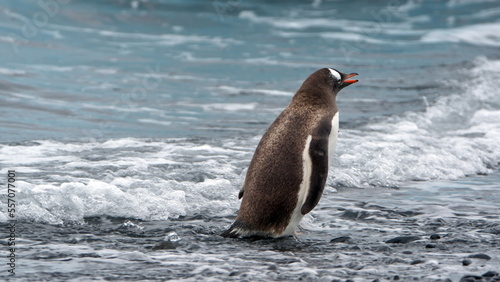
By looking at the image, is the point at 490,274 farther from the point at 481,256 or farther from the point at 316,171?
the point at 316,171

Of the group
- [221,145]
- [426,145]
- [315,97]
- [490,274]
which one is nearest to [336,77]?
[315,97]

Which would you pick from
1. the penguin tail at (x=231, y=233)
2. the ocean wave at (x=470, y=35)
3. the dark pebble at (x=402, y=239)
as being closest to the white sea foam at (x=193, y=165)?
the penguin tail at (x=231, y=233)

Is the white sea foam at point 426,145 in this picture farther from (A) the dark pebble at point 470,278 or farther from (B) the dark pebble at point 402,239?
(A) the dark pebble at point 470,278

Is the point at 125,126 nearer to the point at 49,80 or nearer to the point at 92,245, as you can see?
the point at 49,80

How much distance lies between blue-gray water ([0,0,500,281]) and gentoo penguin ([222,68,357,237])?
13cm

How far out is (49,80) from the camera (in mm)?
13758

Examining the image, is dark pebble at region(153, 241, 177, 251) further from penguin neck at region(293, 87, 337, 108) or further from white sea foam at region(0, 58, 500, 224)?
penguin neck at region(293, 87, 337, 108)

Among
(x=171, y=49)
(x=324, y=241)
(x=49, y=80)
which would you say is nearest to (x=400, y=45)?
(x=171, y=49)

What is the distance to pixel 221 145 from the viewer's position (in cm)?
824

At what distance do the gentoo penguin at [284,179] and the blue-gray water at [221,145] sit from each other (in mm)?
127

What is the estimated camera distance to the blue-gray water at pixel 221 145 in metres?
4.28

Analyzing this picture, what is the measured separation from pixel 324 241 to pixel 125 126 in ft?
18.2

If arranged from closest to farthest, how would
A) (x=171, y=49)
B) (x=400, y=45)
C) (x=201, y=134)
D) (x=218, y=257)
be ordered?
(x=218, y=257) < (x=201, y=134) < (x=171, y=49) < (x=400, y=45)

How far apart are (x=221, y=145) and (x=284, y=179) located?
139 inches
